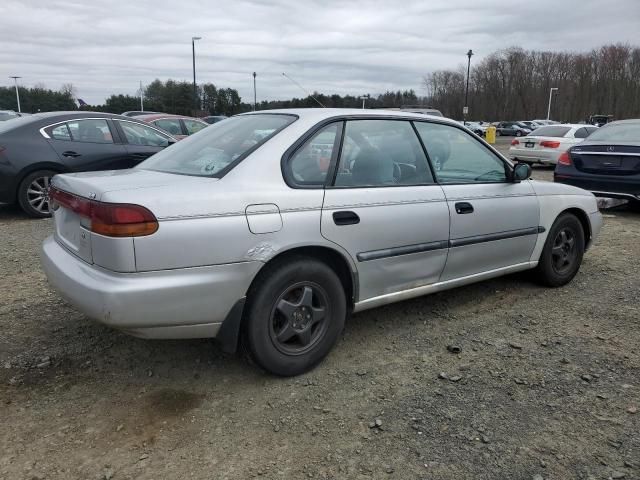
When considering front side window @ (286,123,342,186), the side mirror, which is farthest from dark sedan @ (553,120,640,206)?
front side window @ (286,123,342,186)

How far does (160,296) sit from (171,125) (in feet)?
34.6

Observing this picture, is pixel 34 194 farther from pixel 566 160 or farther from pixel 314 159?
pixel 566 160

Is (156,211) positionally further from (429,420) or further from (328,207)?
(429,420)

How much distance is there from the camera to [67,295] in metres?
2.82

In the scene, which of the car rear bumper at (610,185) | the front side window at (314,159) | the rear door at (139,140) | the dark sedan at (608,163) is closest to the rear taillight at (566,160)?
the dark sedan at (608,163)

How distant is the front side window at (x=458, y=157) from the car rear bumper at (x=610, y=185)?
4725 mm

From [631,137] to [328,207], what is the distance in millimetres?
7116

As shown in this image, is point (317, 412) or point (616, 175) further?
point (616, 175)

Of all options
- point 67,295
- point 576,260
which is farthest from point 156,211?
point 576,260

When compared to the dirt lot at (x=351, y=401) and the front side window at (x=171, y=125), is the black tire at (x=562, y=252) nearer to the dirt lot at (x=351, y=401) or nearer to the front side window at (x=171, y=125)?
the dirt lot at (x=351, y=401)

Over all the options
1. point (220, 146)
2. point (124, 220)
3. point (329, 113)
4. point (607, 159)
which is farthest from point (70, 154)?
Result: point (607, 159)

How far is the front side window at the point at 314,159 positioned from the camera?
9.94 feet

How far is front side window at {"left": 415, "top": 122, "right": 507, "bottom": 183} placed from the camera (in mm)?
3801

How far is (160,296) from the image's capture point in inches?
99.7
